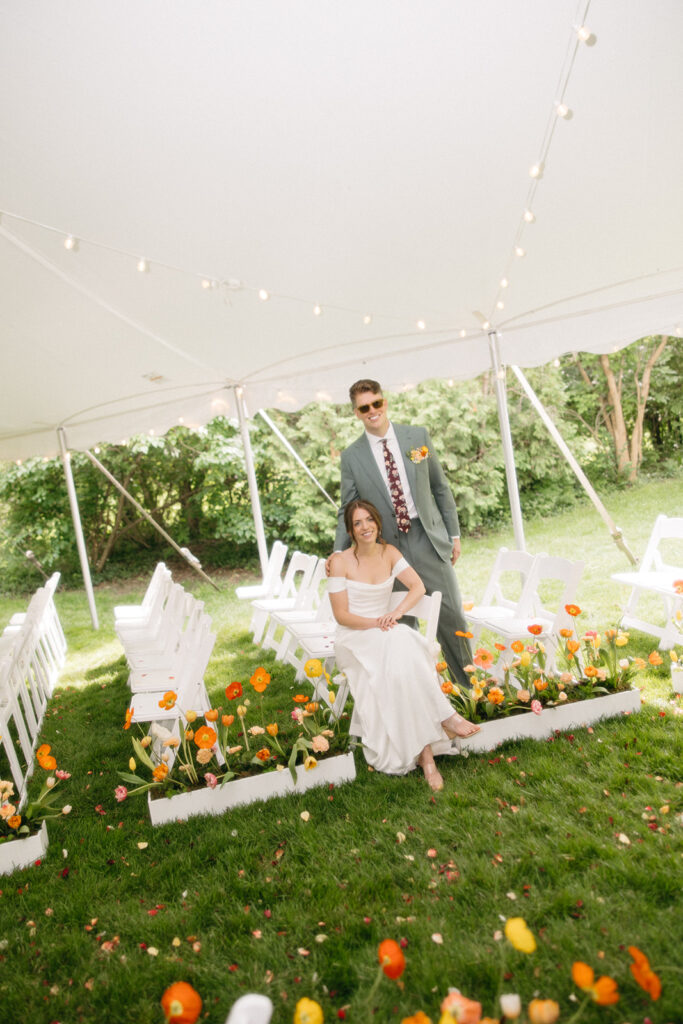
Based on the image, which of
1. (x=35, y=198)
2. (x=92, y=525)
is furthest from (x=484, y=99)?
(x=92, y=525)

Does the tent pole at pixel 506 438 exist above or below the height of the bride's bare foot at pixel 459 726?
above

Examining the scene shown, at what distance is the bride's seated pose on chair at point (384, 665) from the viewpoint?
3.16m

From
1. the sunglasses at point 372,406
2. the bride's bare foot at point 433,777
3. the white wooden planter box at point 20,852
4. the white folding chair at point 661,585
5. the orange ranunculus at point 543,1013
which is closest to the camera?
the orange ranunculus at point 543,1013

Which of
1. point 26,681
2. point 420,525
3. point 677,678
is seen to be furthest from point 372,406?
point 26,681

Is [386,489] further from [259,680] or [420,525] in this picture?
[259,680]

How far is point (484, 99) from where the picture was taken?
290 centimetres

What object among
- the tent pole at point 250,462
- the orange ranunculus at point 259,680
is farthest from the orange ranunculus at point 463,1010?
the tent pole at point 250,462

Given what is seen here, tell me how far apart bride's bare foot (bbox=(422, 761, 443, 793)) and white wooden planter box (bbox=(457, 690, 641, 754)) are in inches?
9.6

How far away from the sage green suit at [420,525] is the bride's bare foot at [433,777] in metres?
1.00

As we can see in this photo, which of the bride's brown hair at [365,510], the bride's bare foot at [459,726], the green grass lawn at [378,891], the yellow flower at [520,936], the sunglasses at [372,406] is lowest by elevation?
the green grass lawn at [378,891]

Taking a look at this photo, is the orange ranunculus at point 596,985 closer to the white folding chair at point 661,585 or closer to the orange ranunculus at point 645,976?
the orange ranunculus at point 645,976

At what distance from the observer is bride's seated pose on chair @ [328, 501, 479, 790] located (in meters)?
3.16

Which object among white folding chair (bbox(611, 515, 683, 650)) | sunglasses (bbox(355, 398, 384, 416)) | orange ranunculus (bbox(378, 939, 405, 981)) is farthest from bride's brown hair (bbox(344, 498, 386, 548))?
orange ranunculus (bbox(378, 939, 405, 981))

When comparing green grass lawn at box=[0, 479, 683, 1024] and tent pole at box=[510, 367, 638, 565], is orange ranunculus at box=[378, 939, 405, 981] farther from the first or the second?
tent pole at box=[510, 367, 638, 565]
